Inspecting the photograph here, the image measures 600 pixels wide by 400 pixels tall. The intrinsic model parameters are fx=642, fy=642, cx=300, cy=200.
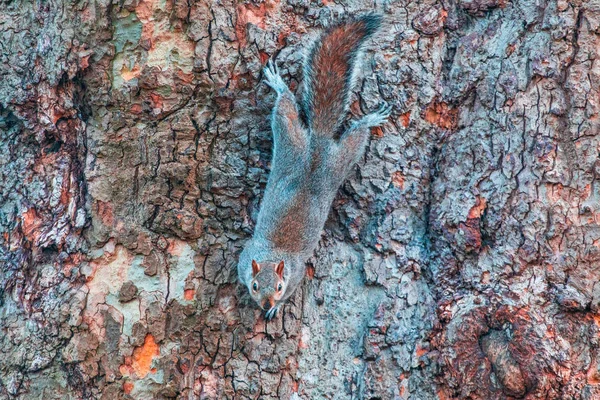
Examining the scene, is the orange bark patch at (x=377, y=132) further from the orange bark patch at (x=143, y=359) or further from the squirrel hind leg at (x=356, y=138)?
the orange bark patch at (x=143, y=359)

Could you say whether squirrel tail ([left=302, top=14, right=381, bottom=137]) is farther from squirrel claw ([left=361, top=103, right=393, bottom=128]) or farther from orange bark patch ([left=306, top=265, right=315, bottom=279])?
orange bark patch ([left=306, top=265, right=315, bottom=279])

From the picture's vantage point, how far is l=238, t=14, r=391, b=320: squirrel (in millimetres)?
2648

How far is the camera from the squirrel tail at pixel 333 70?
2683 millimetres

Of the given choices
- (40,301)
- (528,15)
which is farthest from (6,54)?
(528,15)

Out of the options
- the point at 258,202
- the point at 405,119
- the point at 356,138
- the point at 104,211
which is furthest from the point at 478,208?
the point at 104,211

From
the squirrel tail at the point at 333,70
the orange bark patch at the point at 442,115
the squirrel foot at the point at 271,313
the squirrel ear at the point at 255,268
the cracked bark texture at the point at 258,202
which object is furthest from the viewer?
the squirrel ear at the point at 255,268

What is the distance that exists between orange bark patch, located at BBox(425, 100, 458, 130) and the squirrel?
0.55ft

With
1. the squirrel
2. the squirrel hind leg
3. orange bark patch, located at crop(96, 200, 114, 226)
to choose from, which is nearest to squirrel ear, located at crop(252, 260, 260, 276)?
the squirrel

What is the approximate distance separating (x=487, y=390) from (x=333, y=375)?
0.55m

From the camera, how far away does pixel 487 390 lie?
224 cm

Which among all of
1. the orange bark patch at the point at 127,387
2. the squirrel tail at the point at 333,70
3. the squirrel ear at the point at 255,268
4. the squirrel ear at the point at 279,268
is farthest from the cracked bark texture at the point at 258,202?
the squirrel ear at the point at 279,268

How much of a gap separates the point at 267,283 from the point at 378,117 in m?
0.87

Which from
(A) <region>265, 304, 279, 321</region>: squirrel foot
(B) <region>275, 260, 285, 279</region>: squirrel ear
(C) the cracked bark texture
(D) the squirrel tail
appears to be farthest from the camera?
(B) <region>275, 260, 285, 279</region>: squirrel ear

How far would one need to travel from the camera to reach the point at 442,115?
2576 millimetres
